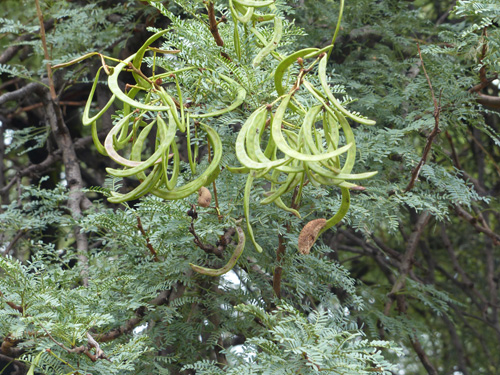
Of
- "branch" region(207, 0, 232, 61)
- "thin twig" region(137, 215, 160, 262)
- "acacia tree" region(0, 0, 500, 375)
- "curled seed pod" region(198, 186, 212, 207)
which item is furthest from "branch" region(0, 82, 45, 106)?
"curled seed pod" region(198, 186, 212, 207)

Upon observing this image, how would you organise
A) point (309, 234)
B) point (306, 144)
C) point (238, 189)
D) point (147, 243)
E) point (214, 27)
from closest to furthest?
point (306, 144) → point (309, 234) → point (214, 27) → point (238, 189) → point (147, 243)

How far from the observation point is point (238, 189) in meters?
1.23

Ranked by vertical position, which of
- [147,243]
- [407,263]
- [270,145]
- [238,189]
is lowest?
[407,263]

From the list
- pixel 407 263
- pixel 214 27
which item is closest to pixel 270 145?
pixel 214 27

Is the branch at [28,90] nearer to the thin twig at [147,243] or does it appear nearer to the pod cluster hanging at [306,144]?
the thin twig at [147,243]

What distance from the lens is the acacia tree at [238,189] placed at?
0.84m

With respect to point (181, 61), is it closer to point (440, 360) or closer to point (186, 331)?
point (186, 331)

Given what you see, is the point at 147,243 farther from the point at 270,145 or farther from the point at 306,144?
the point at 306,144

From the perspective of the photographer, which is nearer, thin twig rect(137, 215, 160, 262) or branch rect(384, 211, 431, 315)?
thin twig rect(137, 215, 160, 262)

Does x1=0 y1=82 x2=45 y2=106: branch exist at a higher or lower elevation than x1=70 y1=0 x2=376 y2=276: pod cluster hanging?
lower

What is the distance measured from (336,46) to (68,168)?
1062mm

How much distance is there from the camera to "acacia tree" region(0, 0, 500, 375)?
84 cm

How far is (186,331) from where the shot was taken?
53.2 inches

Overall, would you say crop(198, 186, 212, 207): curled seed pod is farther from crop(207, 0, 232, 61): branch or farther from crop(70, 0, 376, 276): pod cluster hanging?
crop(207, 0, 232, 61): branch
